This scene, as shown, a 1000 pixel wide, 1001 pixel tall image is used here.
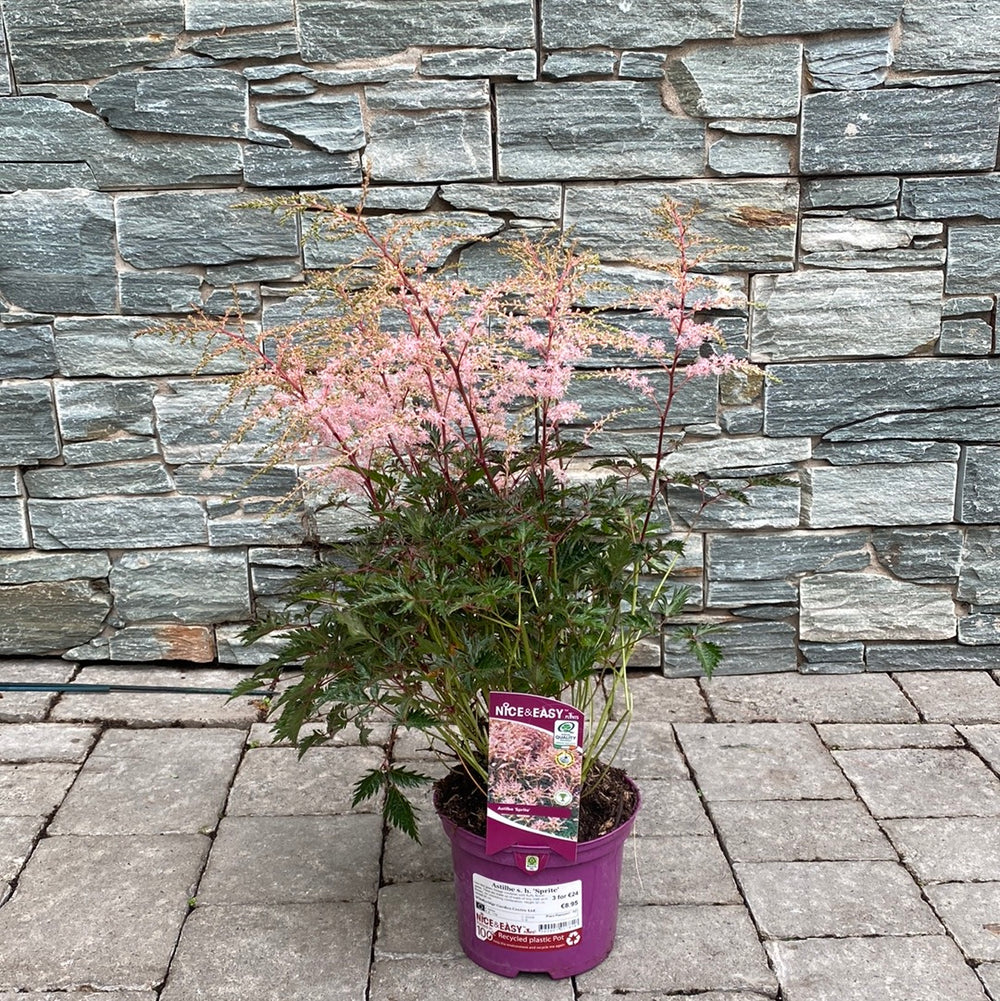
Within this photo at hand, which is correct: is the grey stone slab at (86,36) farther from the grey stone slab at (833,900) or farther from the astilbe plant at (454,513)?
the grey stone slab at (833,900)

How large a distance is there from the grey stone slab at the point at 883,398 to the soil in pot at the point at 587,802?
130 cm

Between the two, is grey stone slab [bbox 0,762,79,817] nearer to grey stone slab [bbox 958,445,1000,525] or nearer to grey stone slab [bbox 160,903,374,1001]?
grey stone slab [bbox 160,903,374,1001]

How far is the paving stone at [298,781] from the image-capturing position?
94.7 inches

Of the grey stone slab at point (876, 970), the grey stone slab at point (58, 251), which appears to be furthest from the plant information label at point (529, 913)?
the grey stone slab at point (58, 251)

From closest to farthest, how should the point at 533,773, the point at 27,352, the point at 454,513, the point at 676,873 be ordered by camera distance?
the point at 533,773 < the point at 454,513 < the point at 676,873 < the point at 27,352

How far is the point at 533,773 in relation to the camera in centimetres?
168

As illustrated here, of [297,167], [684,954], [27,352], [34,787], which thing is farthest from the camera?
[27,352]

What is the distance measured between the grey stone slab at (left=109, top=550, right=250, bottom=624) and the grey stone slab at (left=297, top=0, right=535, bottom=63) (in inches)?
55.0

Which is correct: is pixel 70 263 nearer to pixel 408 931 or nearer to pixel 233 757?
pixel 233 757

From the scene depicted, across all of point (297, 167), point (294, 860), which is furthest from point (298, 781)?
point (297, 167)

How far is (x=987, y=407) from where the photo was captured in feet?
9.47

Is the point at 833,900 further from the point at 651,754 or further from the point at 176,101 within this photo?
the point at 176,101

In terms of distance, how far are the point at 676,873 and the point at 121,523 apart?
1.80m

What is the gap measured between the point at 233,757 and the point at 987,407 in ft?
7.32
